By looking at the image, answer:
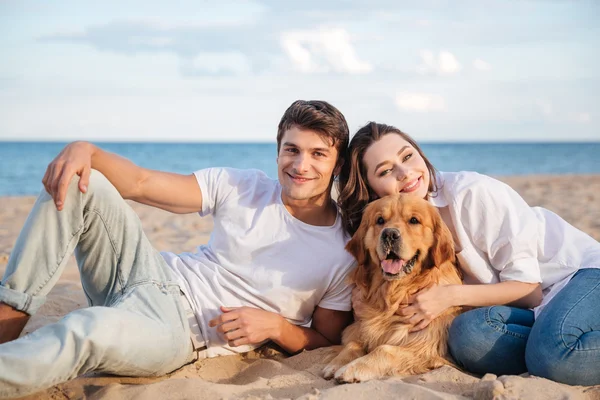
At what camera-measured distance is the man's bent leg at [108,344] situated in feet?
7.16

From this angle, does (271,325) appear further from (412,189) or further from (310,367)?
(412,189)

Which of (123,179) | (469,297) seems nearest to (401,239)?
(469,297)

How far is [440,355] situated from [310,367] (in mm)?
715

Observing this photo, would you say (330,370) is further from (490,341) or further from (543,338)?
(543,338)

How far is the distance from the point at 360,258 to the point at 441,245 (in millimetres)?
471

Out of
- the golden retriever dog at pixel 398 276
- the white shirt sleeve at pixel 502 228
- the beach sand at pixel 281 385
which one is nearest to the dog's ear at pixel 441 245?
the golden retriever dog at pixel 398 276

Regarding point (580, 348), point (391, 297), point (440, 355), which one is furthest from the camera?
point (391, 297)

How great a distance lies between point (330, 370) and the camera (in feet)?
9.88

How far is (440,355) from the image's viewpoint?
313 cm

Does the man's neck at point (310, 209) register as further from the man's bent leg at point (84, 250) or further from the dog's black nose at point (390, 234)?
the man's bent leg at point (84, 250)

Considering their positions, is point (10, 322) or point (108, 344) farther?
point (10, 322)

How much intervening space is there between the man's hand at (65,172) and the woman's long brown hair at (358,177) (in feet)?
5.15

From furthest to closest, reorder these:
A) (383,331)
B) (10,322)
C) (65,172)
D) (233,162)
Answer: (233,162), (383,331), (65,172), (10,322)

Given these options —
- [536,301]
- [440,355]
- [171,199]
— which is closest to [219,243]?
[171,199]
